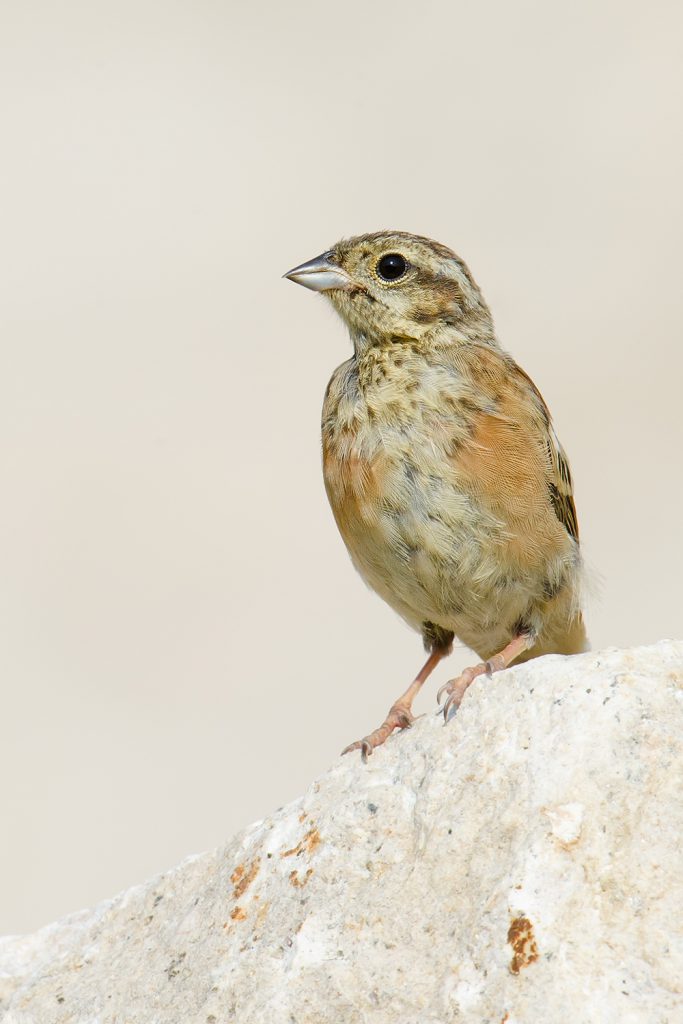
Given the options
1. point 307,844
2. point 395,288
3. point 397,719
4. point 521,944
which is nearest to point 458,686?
point 397,719

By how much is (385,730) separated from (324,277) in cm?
213

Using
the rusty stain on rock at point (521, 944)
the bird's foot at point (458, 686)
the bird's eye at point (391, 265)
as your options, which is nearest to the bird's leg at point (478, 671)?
the bird's foot at point (458, 686)

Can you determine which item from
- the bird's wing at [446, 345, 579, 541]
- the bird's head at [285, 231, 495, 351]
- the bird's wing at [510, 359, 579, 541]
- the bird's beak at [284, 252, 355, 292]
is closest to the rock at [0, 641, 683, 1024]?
the bird's wing at [446, 345, 579, 541]

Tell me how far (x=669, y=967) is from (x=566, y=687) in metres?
0.79

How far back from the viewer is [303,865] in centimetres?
364

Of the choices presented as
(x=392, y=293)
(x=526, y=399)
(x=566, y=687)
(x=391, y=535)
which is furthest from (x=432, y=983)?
(x=392, y=293)

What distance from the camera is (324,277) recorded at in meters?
5.73

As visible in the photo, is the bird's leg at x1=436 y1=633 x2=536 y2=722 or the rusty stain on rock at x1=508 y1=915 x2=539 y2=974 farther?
the bird's leg at x1=436 y1=633 x2=536 y2=722

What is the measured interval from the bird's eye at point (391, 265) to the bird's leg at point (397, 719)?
1674 mm

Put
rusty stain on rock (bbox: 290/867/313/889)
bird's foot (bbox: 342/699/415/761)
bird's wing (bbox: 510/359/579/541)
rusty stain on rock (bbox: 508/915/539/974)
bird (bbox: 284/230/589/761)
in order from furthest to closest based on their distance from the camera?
1. bird's wing (bbox: 510/359/579/541)
2. bird (bbox: 284/230/589/761)
3. bird's foot (bbox: 342/699/415/761)
4. rusty stain on rock (bbox: 290/867/313/889)
5. rusty stain on rock (bbox: 508/915/539/974)

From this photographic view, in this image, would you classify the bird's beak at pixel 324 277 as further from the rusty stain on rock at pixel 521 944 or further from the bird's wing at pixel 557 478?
the rusty stain on rock at pixel 521 944

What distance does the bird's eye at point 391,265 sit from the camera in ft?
18.8

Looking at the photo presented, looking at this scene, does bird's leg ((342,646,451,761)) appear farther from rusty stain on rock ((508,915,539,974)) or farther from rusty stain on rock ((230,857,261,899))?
rusty stain on rock ((508,915,539,974))

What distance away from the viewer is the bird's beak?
5.70 meters
